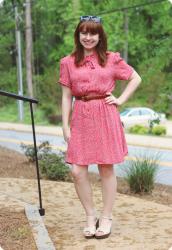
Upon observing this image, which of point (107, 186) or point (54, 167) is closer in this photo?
point (107, 186)

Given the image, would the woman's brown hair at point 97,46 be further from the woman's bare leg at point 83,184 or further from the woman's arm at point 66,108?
the woman's bare leg at point 83,184

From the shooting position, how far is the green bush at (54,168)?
874 centimetres

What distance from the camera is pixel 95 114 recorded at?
450 centimetres

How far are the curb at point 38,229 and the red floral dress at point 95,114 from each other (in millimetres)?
642

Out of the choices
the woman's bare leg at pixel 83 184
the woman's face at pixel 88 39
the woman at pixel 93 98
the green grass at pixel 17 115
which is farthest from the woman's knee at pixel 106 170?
the green grass at pixel 17 115

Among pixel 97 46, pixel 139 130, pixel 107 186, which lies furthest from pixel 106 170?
pixel 139 130

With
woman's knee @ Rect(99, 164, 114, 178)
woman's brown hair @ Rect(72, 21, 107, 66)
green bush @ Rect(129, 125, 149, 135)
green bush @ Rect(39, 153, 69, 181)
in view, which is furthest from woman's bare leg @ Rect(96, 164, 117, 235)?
green bush @ Rect(129, 125, 149, 135)

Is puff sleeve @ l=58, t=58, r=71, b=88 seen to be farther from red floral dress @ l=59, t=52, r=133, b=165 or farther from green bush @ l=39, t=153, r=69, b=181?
green bush @ l=39, t=153, r=69, b=181

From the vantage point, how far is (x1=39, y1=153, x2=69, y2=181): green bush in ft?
28.7

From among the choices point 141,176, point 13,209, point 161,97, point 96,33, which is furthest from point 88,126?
point 161,97

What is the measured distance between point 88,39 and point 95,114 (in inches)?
23.0

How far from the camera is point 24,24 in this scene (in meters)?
40.7

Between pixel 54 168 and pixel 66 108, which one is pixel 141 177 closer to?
pixel 54 168

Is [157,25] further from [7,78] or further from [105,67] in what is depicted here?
[105,67]
